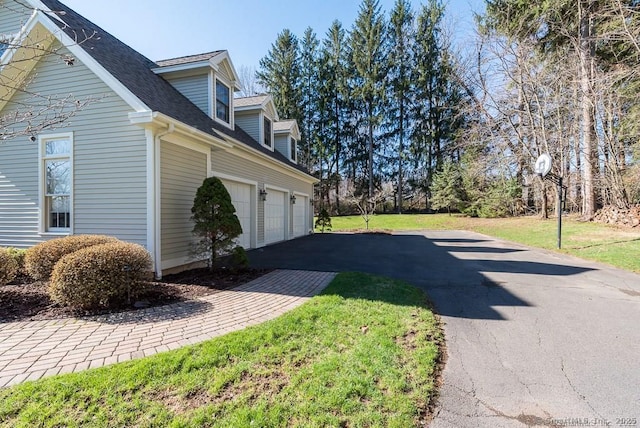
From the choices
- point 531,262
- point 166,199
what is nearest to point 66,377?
point 166,199

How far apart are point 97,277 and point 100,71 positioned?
454cm

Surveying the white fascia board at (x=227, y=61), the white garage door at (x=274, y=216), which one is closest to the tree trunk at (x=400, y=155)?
the white garage door at (x=274, y=216)

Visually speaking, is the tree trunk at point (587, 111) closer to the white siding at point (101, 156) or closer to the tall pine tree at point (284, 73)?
the white siding at point (101, 156)

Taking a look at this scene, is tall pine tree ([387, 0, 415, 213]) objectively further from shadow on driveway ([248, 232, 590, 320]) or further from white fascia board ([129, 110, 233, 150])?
white fascia board ([129, 110, 233, 150])

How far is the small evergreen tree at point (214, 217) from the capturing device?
6.58 m

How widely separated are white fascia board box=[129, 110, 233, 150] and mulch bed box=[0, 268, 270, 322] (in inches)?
124

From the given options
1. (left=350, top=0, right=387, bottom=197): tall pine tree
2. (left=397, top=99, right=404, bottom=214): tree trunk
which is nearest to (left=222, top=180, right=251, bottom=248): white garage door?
(left=350, top=0, right=387, bottom=197): tall pine tree

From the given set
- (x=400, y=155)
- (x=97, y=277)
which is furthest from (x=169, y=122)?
(x=400, y=155)

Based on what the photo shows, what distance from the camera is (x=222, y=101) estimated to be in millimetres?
9703

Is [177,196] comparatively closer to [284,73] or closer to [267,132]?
[267,132]

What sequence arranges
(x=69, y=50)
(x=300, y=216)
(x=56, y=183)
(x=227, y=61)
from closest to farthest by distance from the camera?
1. (x=69, y=50)
2. (x=56, y=183)
3. (x=227, y=61)
4. (x=300, y=216)

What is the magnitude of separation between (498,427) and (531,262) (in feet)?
25.5

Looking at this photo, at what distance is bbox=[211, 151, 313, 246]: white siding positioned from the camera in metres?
8.62

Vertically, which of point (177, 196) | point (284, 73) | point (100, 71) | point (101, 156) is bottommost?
point (177, 196)
